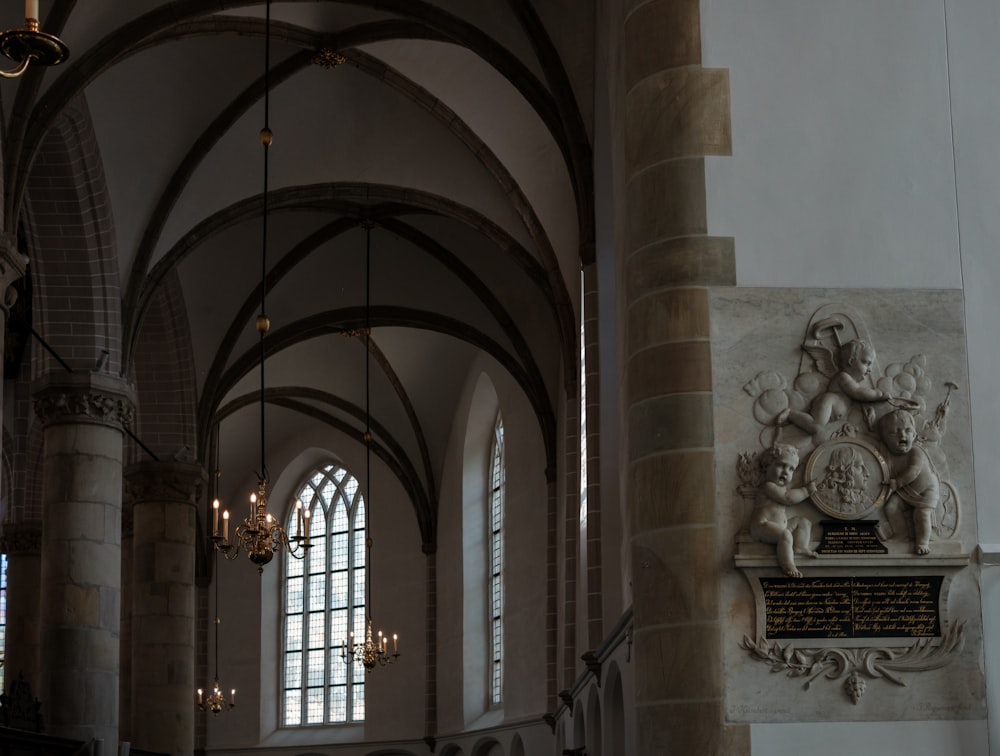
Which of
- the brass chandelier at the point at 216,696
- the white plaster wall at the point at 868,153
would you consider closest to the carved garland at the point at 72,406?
the white plaster wall at the point at 868,153

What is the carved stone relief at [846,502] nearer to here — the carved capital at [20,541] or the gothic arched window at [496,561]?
the carved capital at [20,541]

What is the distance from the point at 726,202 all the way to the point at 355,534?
889 inches

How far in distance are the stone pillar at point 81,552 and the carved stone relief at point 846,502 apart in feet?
29.7

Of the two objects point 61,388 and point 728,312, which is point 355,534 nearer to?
point 61,388

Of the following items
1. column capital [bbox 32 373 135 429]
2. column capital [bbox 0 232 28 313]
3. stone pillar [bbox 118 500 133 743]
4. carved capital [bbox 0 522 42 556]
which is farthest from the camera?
stone pillar [bbox 118 500 133 743]

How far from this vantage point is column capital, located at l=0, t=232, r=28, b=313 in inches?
501

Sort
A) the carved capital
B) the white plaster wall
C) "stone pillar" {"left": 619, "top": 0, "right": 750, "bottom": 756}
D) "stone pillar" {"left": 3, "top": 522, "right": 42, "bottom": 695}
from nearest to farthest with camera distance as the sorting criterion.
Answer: "stone pillar" {"left": 619, "top": 0, "right": 750, "bottom": 756} → the white plaster wall → "stone pillar" {"left": 3, "top": 522, "right": 42, "bottom": 695} → the carved capital

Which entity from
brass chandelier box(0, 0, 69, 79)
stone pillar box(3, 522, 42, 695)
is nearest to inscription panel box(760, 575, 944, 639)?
brass chandelier box(0, 0, 69, 79)

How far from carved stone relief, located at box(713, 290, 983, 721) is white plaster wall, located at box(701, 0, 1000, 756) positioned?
0.59 ft

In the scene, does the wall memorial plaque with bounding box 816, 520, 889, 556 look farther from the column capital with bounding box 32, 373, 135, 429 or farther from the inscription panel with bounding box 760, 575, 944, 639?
the column capital with bounding box 32, 373, 135, 429

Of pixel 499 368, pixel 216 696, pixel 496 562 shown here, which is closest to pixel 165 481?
pixel 499 368

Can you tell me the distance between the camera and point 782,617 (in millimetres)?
7922

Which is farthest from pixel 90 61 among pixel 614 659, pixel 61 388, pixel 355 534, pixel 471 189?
pixel 355 534

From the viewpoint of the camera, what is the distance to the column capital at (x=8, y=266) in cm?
1273
